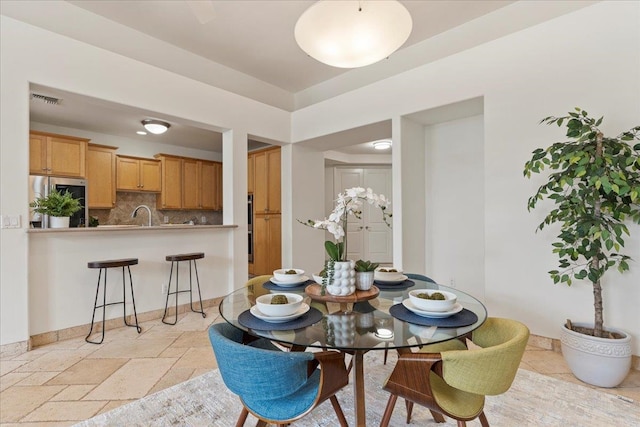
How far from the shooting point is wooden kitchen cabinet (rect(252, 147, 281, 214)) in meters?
5.25

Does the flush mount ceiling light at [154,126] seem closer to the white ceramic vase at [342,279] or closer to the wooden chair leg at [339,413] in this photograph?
the white ceramic vase at [342,279]

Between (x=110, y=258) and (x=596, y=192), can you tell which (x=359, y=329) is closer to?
(x=596, y=192)

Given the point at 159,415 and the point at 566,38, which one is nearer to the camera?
the point at 159,415

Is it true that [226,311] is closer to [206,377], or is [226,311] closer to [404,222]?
[206,377]

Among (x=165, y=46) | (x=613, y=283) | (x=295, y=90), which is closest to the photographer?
(x=613, y=283)

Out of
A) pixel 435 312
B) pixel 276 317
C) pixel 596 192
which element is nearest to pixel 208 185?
pixel 276 317

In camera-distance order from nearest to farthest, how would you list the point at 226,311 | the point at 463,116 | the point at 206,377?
the point at 226,311, the point at 206,377, the point at 463,116

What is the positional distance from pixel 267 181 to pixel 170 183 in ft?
7.64

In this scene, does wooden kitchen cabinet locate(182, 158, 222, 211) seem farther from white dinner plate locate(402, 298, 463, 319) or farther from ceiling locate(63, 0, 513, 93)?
white dinner plate locate(402, 298, 463, 319)

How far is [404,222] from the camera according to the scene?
3.63 m

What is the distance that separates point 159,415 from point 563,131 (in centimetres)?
359

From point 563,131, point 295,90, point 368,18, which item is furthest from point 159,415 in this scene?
point 295,90

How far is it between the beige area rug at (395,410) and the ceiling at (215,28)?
2.73 m

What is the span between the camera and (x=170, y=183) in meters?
6.32
